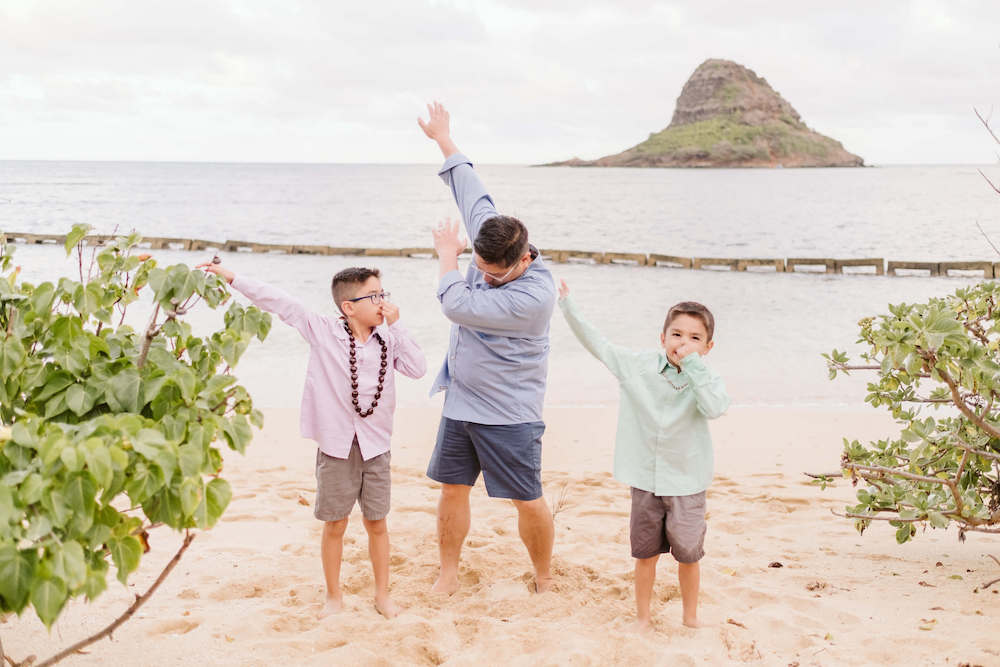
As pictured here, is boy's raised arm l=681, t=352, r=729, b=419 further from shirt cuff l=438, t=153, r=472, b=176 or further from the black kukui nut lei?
shirt cuff l=438, t=153, r=472, b=176

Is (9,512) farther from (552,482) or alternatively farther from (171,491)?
(552,482)

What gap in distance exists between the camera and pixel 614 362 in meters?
3.69

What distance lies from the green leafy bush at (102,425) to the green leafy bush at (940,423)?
8.06 ft

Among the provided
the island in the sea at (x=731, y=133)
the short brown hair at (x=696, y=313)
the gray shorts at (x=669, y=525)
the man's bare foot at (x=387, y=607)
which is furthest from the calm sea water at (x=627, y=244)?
the island in the sea at (x=731, y=133)

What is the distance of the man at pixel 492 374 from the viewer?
3.77 m

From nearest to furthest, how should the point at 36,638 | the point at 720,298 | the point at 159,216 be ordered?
the point at 36,638, the point at 720,298, the point at 159,216

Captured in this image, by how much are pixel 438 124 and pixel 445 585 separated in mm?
2307

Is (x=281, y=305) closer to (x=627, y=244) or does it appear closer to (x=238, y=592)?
(x=238, y=592)

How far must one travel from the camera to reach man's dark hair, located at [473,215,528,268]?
3.72 m

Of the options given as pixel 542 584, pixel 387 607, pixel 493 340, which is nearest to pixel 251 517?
pixel 387 607

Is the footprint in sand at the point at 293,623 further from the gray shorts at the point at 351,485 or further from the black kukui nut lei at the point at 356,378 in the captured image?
the black kukui nut lei at the point at 356,378

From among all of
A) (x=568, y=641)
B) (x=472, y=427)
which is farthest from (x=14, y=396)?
(x=568, y=641)

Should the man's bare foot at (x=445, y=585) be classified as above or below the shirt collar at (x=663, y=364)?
below

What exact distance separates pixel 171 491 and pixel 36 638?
215 centimetres
